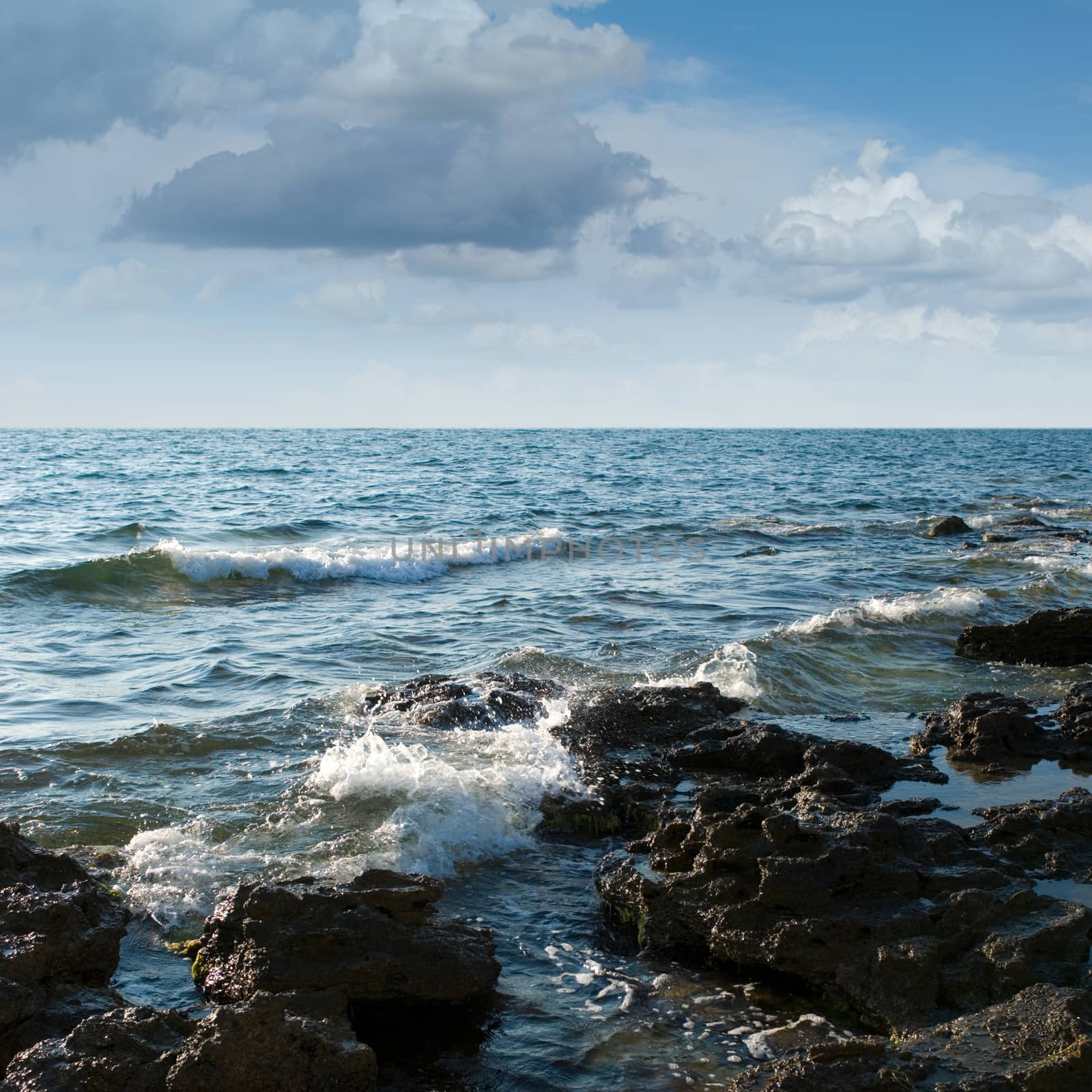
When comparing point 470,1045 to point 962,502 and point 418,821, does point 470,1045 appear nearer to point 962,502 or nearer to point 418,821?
point 418,821

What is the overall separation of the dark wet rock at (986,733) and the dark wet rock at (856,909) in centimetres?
237

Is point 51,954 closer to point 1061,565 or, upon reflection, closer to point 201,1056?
point 201,1056

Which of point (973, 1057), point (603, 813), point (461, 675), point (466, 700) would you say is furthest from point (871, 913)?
point (461, 675)

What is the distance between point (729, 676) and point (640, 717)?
230 cm

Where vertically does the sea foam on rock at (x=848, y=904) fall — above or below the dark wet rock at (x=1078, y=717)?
below

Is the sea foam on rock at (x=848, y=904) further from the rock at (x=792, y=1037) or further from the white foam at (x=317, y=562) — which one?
the white foam at (x=317, y=562)

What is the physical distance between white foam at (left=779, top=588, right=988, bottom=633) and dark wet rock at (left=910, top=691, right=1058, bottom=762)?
4.44 metres

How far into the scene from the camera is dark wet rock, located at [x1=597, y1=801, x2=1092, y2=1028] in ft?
16.7

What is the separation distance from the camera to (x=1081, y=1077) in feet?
13.6

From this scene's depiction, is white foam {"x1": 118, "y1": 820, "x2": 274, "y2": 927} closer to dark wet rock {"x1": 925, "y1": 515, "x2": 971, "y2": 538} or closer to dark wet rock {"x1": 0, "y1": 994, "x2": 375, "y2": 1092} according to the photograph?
dark wet rock {"x1": 0, "y1": 994, "x2": 375, "y2": 1092}

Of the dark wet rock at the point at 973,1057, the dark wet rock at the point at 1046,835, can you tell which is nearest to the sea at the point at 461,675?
the dark wet rock at the point at 973,1057

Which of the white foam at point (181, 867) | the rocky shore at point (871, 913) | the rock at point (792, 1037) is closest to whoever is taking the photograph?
the rocky shore at point (871, 913)

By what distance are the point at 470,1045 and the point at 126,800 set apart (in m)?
4.34

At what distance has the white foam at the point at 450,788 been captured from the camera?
714cm
